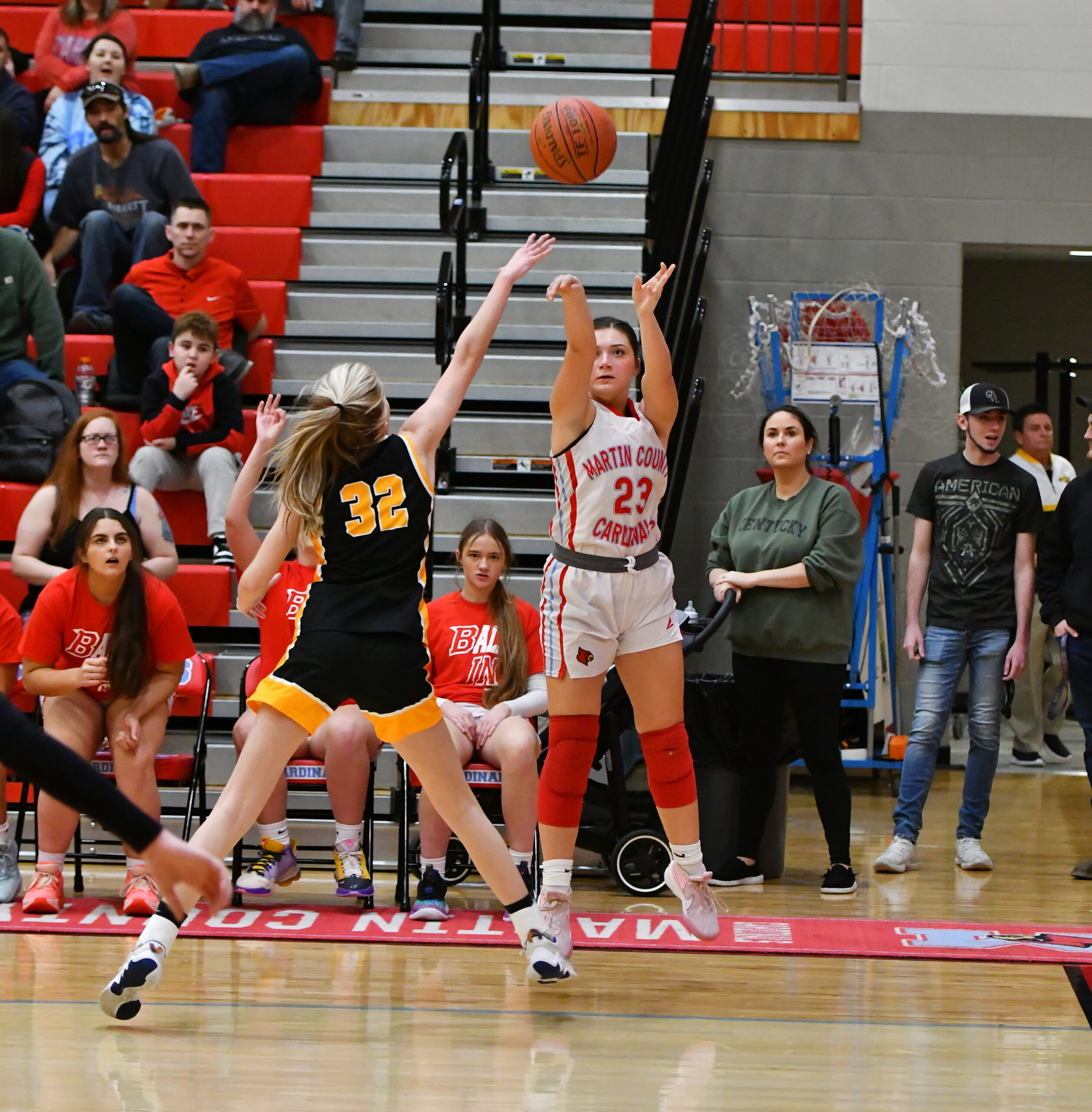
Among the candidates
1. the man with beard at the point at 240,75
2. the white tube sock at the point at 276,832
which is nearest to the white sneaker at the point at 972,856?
the white tube sock at the point at 276,832

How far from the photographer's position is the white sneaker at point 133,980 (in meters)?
3.40

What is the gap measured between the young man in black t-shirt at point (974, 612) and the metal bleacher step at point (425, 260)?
2.41 metres

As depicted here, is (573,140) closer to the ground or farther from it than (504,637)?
farther from it

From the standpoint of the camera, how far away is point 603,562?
391 centimetres

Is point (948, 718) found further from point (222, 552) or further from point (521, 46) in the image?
point (521, 46)

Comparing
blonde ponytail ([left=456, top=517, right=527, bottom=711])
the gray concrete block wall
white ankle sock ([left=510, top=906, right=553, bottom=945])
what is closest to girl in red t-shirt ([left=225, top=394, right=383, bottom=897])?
blonde ponytail ([left=456, top=517, right=527, bottom=711])

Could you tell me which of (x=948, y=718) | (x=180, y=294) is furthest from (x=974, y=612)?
(x=180, y=294)

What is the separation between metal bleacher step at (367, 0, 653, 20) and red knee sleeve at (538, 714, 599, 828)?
19.6 ft

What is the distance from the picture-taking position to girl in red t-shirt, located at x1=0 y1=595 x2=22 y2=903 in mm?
4801

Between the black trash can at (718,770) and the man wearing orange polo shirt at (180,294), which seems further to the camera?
the man wearing orange polo shirt at (180,294)

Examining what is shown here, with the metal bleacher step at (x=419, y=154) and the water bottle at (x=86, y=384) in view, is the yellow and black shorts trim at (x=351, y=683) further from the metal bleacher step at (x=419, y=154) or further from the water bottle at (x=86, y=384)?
the metal bleacher step at (x=419, y=154)

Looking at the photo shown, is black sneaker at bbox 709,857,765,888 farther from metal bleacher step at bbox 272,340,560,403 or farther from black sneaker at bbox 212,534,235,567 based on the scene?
metal bleacher step at bbox 272,340,560,403

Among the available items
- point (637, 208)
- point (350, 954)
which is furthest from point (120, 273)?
point (350, 954)

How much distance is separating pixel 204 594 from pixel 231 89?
129 inches
